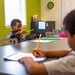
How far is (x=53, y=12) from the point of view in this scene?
19.4 feet

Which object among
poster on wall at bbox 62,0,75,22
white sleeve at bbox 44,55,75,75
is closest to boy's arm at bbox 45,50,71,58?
white sleeve at bbox 44,55,75,75

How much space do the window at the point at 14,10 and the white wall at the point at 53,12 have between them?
5.11 ft

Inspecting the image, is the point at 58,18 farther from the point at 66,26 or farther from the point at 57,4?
the point at 66,26

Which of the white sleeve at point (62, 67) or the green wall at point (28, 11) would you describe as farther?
the green wall at point (28, 11)

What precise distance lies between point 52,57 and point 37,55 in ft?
0.34

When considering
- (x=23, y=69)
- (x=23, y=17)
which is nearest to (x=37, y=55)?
(x=23, y=69)

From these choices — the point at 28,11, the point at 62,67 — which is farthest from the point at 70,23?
the point at 28,11

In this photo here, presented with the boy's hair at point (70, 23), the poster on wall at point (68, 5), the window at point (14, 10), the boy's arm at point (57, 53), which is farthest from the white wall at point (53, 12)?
the boy's hair at point (70, 23)

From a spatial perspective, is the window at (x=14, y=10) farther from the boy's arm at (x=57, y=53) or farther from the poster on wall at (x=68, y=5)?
the boy's arm at (x=57, y=53)

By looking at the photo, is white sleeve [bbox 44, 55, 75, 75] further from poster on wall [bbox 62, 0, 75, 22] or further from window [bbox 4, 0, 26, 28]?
poster on wall [bbox 62, 0, 75, 22]

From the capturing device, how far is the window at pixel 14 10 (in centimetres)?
381

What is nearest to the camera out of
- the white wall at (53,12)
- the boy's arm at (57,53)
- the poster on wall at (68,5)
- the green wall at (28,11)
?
the boy's arm at (57,53)

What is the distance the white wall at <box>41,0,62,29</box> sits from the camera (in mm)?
5855

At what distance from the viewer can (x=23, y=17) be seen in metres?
4.72
